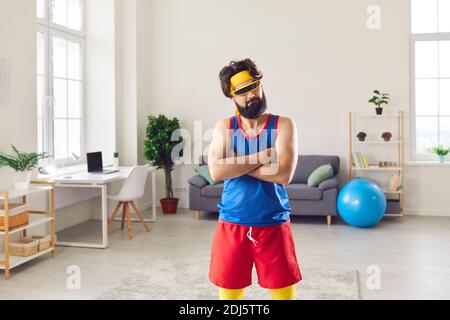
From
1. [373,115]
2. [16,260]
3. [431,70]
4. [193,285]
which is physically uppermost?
[431,70]

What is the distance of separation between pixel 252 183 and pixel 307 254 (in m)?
3.07

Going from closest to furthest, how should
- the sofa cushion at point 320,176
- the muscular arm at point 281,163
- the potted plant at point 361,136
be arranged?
the muscular arm at point 281,163 → the sofa cushion at point 320,176 → the potted plant at point 361,136

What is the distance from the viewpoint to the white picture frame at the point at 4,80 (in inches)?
185

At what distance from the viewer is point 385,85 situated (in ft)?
23.2

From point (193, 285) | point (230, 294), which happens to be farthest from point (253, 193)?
point (193, 285)

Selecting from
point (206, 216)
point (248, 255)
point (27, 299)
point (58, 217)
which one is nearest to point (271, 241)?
point (248, 255)

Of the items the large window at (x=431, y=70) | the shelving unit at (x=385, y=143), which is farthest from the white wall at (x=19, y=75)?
the large window at (x=431, y=70)

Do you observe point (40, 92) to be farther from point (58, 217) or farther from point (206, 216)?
point (206, 216)

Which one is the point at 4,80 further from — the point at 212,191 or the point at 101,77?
the point at 212,191

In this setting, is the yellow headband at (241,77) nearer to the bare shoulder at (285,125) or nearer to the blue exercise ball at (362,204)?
the bare shoulder at (285,125)

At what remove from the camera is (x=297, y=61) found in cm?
734

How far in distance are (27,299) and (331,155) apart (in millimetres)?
4569

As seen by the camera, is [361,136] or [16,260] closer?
[16,260]

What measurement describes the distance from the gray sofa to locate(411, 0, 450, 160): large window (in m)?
1.32
